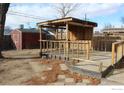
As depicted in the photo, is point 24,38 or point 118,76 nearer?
point 118,76

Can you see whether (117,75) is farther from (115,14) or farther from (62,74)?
(115,14)

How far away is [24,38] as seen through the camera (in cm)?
2258

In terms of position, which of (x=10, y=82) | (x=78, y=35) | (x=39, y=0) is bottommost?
(x=10, y=82)

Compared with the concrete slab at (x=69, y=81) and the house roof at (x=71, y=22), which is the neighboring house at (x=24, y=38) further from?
the concrete slab at (x=69, y=81)

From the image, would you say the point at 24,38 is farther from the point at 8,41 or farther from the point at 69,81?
the point at 69,81

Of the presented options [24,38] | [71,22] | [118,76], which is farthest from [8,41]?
[118,76]

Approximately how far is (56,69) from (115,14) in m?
3.17

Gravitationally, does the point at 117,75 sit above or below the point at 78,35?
below

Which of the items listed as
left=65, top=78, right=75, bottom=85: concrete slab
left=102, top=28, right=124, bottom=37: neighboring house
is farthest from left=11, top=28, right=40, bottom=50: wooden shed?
left=65, top=78, right=75, bottom=85: concrete slab

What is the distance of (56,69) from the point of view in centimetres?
843

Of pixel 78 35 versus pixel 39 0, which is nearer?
pixel 39 0

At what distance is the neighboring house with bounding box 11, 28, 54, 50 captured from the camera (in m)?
22.4
